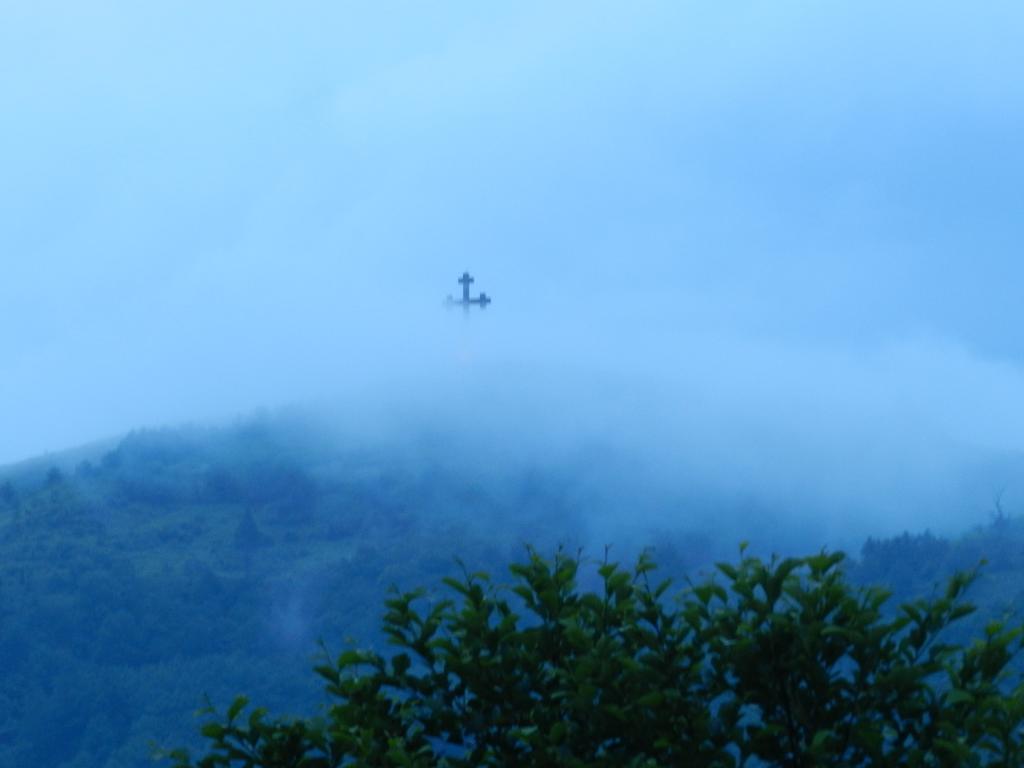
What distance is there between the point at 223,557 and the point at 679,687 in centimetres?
11804

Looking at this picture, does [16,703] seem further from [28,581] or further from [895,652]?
[895,652]

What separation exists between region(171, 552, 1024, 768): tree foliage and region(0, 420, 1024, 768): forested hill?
7047cm

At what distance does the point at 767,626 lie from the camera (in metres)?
10.1

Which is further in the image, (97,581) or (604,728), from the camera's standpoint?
(97,581)

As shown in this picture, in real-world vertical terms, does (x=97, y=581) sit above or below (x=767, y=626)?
below

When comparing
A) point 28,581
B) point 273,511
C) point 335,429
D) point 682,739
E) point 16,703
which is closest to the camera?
point 682,739

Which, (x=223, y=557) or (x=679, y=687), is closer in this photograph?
(x=679, y=687)

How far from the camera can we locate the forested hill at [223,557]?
9350 centimetres

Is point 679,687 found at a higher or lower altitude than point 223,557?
higher

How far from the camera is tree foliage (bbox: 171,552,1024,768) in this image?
978 cm

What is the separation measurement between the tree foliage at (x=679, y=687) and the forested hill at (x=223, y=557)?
70466 mm

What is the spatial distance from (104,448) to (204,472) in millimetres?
15922

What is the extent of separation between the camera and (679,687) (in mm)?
10055

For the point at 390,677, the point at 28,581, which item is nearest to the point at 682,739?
the point at 390,677
